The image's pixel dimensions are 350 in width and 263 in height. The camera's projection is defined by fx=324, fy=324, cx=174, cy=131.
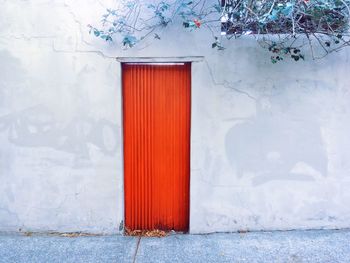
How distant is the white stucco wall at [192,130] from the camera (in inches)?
162

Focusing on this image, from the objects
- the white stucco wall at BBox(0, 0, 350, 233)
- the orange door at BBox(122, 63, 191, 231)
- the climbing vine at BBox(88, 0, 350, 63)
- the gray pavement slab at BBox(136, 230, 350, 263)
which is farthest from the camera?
the orange door at BBox(122, 63, 191, 231)

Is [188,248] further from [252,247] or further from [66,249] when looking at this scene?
[66,249]

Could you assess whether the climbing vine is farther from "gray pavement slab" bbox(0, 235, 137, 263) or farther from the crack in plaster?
"gray pavement slab" bbox(0, 235, 137, 263)

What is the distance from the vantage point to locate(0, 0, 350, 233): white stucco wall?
4.12 m

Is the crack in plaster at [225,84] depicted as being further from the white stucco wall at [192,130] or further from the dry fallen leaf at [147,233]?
the dry fallen leaf at [147,233]

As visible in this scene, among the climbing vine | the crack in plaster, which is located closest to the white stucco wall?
the crack in plaster

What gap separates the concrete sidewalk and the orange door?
1.16 ft

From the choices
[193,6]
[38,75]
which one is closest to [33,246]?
[38,75]

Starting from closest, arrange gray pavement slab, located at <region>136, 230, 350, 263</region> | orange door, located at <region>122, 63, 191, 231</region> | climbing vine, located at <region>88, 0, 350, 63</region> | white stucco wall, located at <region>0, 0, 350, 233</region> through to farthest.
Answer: gray pavement slab, located at <region>136, 230, 350, 263</region> → climbing vine, located at <region>88, 0, 350, 63</region> → white stucco wall, located at <region>0, 0, 350, 233</region> → orange door, located at <region>122, 63, 191, 231</region>

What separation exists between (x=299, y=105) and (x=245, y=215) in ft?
5.25

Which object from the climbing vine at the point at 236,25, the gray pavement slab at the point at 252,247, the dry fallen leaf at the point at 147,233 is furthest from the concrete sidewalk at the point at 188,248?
the climbing vine at the point at 236,25

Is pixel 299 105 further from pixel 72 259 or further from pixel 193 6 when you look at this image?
pixel 72 259

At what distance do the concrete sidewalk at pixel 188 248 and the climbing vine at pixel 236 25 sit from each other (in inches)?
88.6

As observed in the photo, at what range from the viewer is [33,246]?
3926mm
